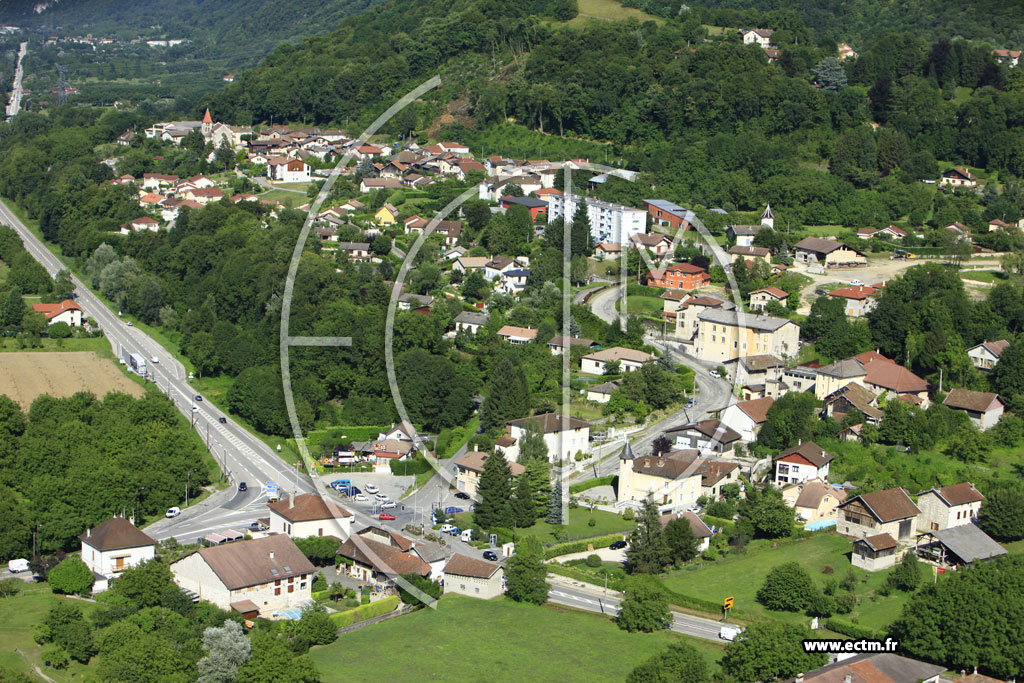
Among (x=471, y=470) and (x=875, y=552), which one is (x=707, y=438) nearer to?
(x=471, y=470)

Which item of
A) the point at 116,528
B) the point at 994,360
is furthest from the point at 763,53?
the point at 116,528

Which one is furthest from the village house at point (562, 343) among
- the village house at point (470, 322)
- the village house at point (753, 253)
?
the village house at point (753, 253)

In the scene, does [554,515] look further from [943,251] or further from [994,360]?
[943,251]

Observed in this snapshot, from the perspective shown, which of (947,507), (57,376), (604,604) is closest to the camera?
(604,604)

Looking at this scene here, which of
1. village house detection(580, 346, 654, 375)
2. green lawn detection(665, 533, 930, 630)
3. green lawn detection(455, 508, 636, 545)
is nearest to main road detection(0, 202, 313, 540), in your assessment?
green lawn detection(455, 508, 636, 545)

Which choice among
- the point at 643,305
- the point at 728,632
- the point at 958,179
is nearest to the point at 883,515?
the point at 728,632
